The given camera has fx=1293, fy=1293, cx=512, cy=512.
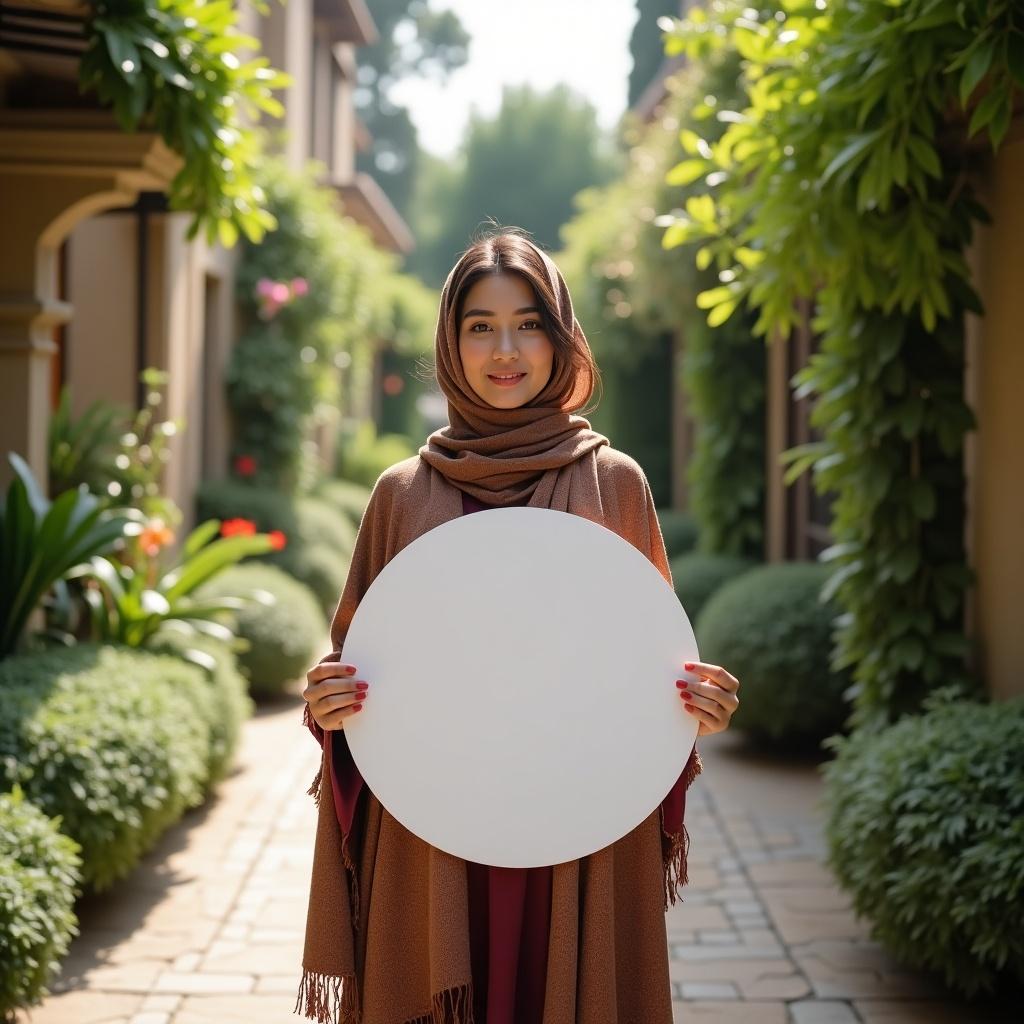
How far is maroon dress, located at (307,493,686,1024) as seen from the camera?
196cm

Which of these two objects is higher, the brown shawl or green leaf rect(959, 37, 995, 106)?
green leaf rect(959, 37, 995, 106)

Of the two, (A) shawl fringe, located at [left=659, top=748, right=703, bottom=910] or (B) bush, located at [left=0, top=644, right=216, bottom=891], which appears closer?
(A) shawl fringe, located at [left=659, top=748, right=703, bottom=910]

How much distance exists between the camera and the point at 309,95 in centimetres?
1356

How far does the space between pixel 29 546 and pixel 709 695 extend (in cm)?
302

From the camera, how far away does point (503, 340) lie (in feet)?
6.54

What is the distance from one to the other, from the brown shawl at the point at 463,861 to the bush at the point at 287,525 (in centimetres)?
→ 648

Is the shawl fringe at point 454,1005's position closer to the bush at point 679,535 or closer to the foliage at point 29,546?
the foliage at point 29,546

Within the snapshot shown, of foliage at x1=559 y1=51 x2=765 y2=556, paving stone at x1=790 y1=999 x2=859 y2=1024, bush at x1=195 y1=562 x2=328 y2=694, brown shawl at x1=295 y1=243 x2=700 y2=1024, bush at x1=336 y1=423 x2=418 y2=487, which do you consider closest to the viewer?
brown shawl at x1=295 y1=243 x2=700 y2=1024

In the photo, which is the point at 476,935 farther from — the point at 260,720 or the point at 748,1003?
the point at 260,720

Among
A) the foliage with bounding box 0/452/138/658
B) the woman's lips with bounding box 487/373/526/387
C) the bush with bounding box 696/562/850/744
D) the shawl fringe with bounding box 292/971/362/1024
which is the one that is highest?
the woman's lips with bounding box 487/373/526/387

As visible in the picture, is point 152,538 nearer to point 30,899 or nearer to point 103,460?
point 103,460

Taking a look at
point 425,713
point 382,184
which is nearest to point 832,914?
point 425,713

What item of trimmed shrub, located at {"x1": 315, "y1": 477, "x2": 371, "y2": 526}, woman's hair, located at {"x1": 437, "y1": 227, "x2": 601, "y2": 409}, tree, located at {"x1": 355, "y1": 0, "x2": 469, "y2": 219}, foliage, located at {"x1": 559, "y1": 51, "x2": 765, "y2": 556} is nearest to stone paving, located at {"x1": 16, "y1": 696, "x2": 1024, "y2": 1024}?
woman's hair, located at {"x1": 437, "y1": 227, "x2": 601, "y2": 409}

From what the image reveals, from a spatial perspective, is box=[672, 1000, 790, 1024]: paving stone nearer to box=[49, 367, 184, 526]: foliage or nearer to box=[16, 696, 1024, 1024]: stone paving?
box=[16, 696, 1024, 1024]: stone paving
